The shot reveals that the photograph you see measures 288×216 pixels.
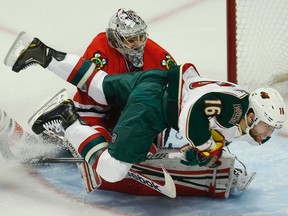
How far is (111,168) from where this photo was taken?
2578 millimetres

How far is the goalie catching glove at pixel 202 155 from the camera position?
2.46 meters

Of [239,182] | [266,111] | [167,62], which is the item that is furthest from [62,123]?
[266,111]

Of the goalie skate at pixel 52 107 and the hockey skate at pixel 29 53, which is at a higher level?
the hockey skate at pixel 29 53

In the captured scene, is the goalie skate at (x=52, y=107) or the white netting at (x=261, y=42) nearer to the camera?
the goalie skate at (x=52, y=107)

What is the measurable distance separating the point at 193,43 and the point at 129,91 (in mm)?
1614

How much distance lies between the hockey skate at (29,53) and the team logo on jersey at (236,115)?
0.76 meters

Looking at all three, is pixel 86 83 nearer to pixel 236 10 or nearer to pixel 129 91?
pixel 129 91

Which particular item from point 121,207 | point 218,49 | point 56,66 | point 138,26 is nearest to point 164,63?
point 138,26

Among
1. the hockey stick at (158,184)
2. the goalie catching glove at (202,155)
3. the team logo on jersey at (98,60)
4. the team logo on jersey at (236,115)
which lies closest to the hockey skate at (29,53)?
the team logo on jersey at (98,60)

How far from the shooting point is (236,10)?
3.60 metres

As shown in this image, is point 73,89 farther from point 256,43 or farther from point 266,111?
point 266,111

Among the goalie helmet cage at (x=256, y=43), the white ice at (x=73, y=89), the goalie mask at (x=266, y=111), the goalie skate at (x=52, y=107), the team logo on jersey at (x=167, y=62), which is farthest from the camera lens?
the goalie helmet cage at (x=256, y=43)

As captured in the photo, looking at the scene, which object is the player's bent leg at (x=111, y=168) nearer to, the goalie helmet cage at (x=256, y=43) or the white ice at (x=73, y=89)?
the white ice at (x=73, y=89)

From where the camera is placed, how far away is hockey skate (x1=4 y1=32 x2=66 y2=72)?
2.82 meters
